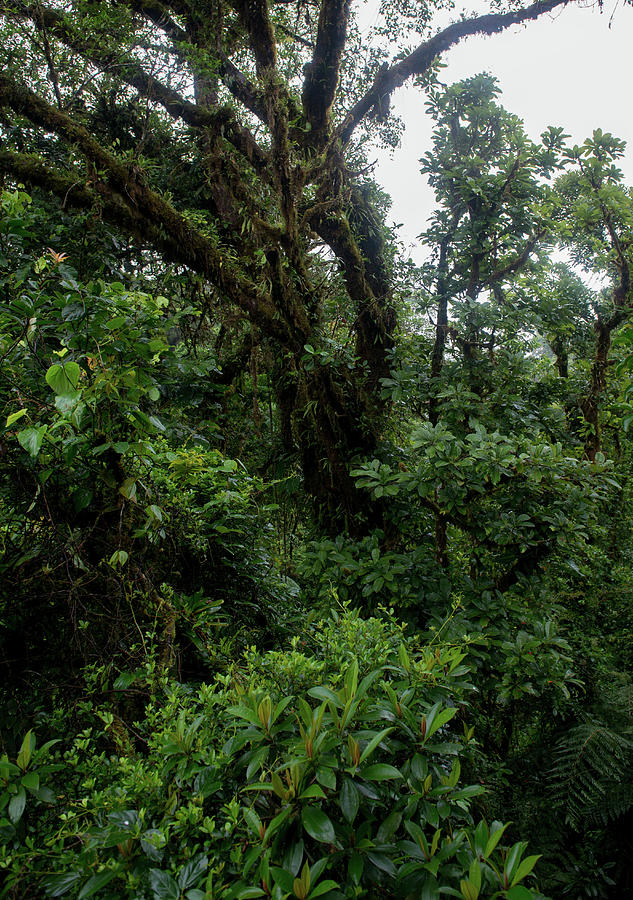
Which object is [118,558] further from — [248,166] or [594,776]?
[248,166]

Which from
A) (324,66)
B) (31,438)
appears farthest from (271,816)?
(324,66)

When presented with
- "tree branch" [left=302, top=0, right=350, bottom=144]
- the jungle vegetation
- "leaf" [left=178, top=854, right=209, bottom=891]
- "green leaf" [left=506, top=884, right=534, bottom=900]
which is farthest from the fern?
"tree branch" [left=302, top=0, right=350, bottom=144]

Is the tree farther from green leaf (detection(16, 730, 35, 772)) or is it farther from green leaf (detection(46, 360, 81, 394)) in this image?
green leaf (detection(16, 730, 35, 772))

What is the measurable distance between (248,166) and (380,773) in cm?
450

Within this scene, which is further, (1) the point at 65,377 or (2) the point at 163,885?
(1) the point at 65,377

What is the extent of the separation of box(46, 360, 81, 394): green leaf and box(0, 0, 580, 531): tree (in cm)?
205

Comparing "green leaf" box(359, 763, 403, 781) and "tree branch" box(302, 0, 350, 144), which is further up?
"tree branch" box(302, 0, 350, 144)

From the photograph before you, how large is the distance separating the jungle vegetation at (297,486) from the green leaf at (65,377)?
0.4 inches

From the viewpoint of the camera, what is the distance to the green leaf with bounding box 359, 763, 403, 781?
858mm

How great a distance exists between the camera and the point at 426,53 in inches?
177

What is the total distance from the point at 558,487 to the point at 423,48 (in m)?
4.65

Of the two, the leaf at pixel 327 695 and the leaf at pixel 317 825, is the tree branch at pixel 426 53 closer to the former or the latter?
the leaf at pixel 327 695

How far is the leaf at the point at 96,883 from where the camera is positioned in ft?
2.52

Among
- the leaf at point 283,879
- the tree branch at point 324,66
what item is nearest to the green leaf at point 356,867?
the leaf at point 283,879
